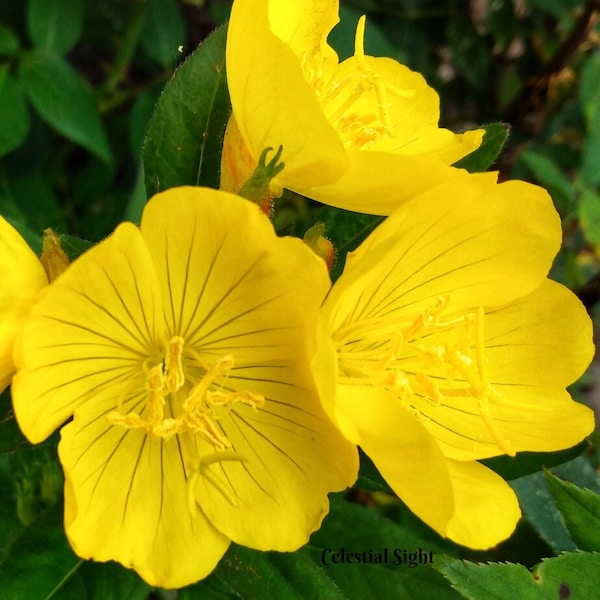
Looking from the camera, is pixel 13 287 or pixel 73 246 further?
pixel 73 246

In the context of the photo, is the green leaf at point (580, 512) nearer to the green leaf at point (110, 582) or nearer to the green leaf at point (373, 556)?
the green leaf at point (373, 556)

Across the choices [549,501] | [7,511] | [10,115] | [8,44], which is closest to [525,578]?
[549,501]

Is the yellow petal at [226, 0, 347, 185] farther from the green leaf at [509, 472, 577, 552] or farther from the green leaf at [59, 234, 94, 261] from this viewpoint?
the green leaf at [509, 472, 577, 552]

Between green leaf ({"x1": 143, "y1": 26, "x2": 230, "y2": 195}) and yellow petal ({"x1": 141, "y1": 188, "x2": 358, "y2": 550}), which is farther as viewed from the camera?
green leaf ({"x1": 143, "y1": 26, "x2": 230, "y2": 195})

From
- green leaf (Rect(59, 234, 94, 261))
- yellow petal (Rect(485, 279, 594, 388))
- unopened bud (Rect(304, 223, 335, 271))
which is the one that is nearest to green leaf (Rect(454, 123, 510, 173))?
yellow petal (Rect(485, 279, 594, 388))

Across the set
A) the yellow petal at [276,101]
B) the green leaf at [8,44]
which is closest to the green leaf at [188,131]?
the yellow petal at [276,101]

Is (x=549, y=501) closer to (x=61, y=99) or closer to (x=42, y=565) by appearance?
(x=42, y=565)
